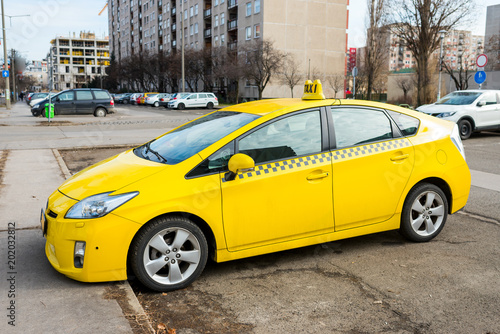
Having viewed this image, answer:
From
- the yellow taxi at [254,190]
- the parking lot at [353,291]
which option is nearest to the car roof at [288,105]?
the yellow taxi at [254,190]

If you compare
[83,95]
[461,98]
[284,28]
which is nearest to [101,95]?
[83,95]

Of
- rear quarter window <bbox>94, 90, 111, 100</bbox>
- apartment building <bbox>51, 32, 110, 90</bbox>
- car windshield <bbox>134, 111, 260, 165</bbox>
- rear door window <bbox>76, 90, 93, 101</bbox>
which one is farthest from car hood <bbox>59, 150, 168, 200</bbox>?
apartment building <bbox>51, 32, 110, 90</bbox>

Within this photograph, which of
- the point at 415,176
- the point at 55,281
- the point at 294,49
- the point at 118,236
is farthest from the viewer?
the point at 294,49

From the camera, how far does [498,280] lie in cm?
408

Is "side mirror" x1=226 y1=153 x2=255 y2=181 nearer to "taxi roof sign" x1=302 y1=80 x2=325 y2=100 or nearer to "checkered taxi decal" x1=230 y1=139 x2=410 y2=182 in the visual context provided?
"checkered taxi decal" x1=230 y1=139 x2=410 y2=182

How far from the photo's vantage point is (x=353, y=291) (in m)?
3.87

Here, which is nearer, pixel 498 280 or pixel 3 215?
pixel 498 280

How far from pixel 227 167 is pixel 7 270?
82.3 inches

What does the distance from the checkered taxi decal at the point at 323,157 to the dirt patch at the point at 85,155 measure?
6.31 m

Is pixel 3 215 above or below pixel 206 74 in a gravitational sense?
below

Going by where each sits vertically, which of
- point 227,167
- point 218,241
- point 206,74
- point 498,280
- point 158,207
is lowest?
point 498,280

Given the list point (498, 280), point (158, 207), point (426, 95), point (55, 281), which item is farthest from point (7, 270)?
point (426, 95)

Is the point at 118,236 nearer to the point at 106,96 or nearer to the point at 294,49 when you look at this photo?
the point at 106,96

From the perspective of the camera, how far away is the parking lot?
332cm
